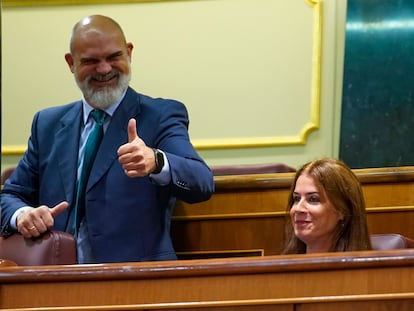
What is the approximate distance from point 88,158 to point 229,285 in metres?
0.44

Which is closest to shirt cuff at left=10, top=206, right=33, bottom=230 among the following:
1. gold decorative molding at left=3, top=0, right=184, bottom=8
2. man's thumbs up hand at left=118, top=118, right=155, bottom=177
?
man's thumbs up hand at left=118, top=118, right=155, bottom=177

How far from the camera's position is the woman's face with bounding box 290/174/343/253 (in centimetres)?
108

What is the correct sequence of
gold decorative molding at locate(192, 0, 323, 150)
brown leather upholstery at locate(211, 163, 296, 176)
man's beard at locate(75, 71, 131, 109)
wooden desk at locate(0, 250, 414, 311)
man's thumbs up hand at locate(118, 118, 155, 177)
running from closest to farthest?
1. wooden desk at locate(0, 250, 414, 311)
2. man's thumbs up hand at locate(118, 118, 155, 177)
3. man's beard at locate(75, 71, 131, 109)
4. brown leather upholstery at locate(211, 163, 296, 176)
5. gold decorative molding at locate(192, 0, 323, 150)

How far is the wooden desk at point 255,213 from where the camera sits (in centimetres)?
130

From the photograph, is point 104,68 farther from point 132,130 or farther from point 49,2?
point 49,2

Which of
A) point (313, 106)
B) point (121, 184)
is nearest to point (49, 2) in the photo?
point (313, 106)

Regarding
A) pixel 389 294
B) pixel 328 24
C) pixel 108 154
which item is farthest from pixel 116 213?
pixel 328 24

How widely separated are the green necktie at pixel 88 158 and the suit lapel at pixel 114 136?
0.01 m

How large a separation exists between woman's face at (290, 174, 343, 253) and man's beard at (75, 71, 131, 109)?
35 centimetres

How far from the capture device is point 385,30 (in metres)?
2.06

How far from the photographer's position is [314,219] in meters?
1.08

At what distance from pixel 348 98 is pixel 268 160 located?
10.8 inches

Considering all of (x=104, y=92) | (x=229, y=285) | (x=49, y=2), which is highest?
(x=49, y=2)

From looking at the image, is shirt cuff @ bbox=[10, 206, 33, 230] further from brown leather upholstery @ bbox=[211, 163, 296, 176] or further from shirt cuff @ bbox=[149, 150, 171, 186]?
brown leather upholstery @ bbox=[211, 163, 296, 176]
